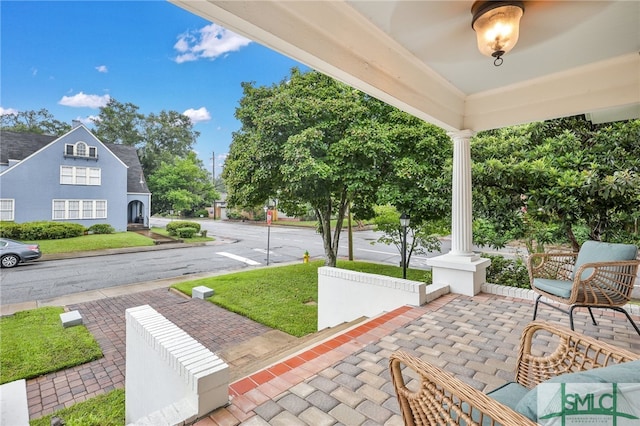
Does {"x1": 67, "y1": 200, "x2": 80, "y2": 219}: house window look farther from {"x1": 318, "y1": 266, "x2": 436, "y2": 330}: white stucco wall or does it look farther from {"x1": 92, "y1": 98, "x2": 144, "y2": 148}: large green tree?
{"x1": 318, "y1": 266, "x2": 436, "y2": 330}: white stucco wall

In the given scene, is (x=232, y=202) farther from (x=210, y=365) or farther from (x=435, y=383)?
(x=435, y=383)

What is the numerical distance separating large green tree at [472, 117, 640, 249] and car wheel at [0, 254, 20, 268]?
11.0 metres

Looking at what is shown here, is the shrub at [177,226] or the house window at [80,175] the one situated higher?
the house window at [80,175]

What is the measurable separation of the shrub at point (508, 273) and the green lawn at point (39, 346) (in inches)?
210

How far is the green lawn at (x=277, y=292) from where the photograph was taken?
461cm

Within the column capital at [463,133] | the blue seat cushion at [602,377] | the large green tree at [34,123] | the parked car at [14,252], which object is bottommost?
the parked car at [14,252]

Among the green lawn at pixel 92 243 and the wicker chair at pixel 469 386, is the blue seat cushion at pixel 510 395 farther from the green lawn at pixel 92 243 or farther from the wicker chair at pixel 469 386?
the green lawn at pixel 92 243

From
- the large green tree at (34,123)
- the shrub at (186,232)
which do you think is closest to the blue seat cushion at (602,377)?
the large green tree at (34,123)

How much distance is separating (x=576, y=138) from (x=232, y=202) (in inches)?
244

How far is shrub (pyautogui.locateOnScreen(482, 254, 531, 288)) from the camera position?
4078 mm

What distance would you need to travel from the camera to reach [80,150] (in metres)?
9.76

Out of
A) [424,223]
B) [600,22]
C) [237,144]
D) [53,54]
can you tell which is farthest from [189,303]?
[53,54]

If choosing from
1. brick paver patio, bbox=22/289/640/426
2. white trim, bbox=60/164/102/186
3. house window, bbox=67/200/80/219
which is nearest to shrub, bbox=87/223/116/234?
house window, bbox=67/200/80/219

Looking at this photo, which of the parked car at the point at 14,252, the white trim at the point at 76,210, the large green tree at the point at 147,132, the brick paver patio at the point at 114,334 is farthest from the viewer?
the large green tree at the point at 147,132
